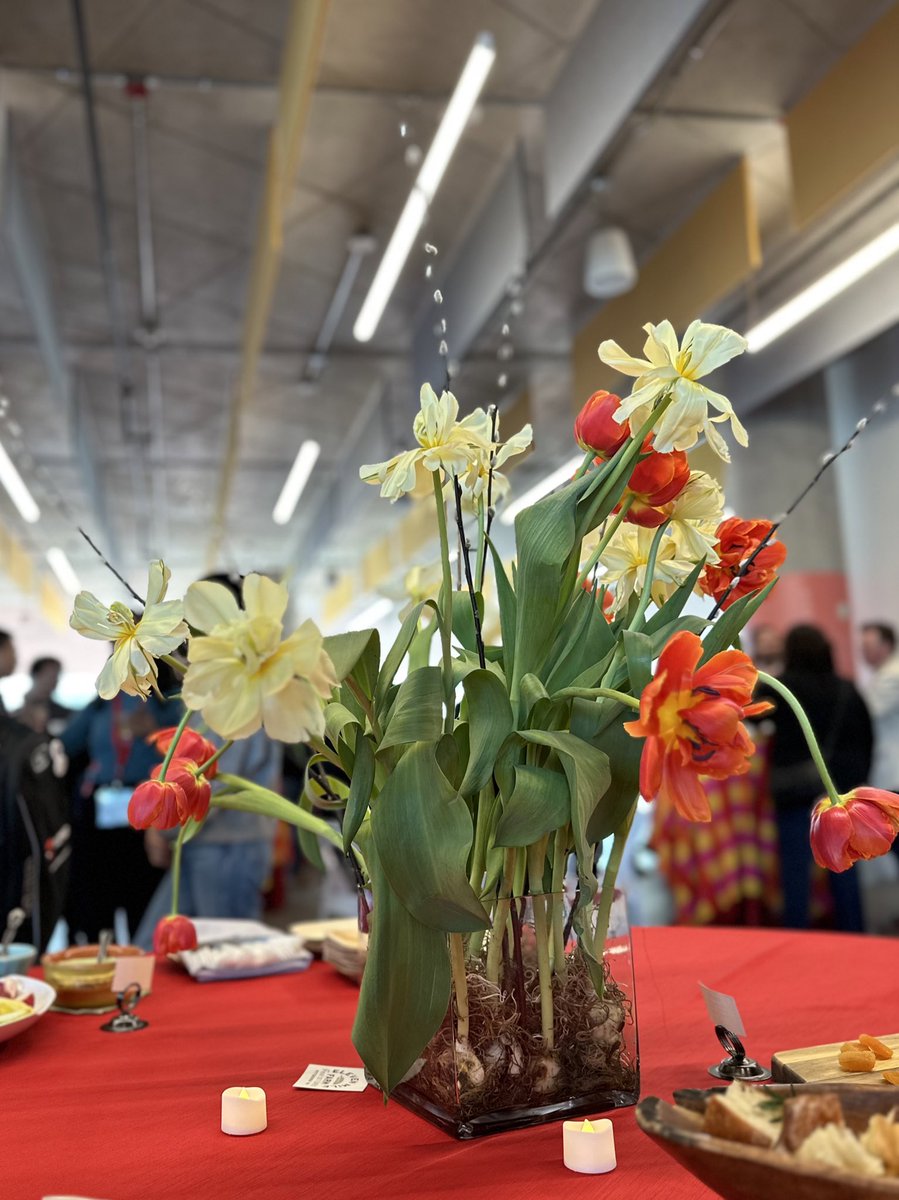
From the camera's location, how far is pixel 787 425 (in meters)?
6.60

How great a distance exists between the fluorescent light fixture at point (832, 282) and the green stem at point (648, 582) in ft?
8.70

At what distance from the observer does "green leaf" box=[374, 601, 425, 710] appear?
958 mm

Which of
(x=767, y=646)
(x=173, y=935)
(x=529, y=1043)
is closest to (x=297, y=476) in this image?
(x=767, y=646)

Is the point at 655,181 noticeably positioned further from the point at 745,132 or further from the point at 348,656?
the point at 348,656

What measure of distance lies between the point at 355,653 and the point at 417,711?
0.23 feet

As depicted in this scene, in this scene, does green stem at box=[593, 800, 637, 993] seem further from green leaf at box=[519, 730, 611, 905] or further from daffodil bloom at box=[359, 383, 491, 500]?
daffodil bloom at box=[359, 383, 491, 500]

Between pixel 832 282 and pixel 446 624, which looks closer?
pixel 446 624

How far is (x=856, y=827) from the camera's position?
0.84m

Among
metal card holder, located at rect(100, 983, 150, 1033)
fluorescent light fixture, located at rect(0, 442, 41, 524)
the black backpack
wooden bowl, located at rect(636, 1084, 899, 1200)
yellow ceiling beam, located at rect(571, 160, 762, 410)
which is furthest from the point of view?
fluorescent light fixture, located at rect(0, 442, 41, 524)

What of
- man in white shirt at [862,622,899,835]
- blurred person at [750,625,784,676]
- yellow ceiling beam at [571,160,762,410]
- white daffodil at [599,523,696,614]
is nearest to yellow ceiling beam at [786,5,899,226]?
yellow ceiling beam at [571,160,762,410]

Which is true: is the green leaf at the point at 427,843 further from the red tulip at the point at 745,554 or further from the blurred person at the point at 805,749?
the blurred person at the point at 805,749

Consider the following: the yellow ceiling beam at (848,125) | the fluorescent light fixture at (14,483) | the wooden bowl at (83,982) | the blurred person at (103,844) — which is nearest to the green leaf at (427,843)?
the wooden bowl at (83,982)

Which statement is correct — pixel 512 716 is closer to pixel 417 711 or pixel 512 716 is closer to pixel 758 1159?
pixel 417 711

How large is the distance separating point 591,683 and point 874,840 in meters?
0.27
